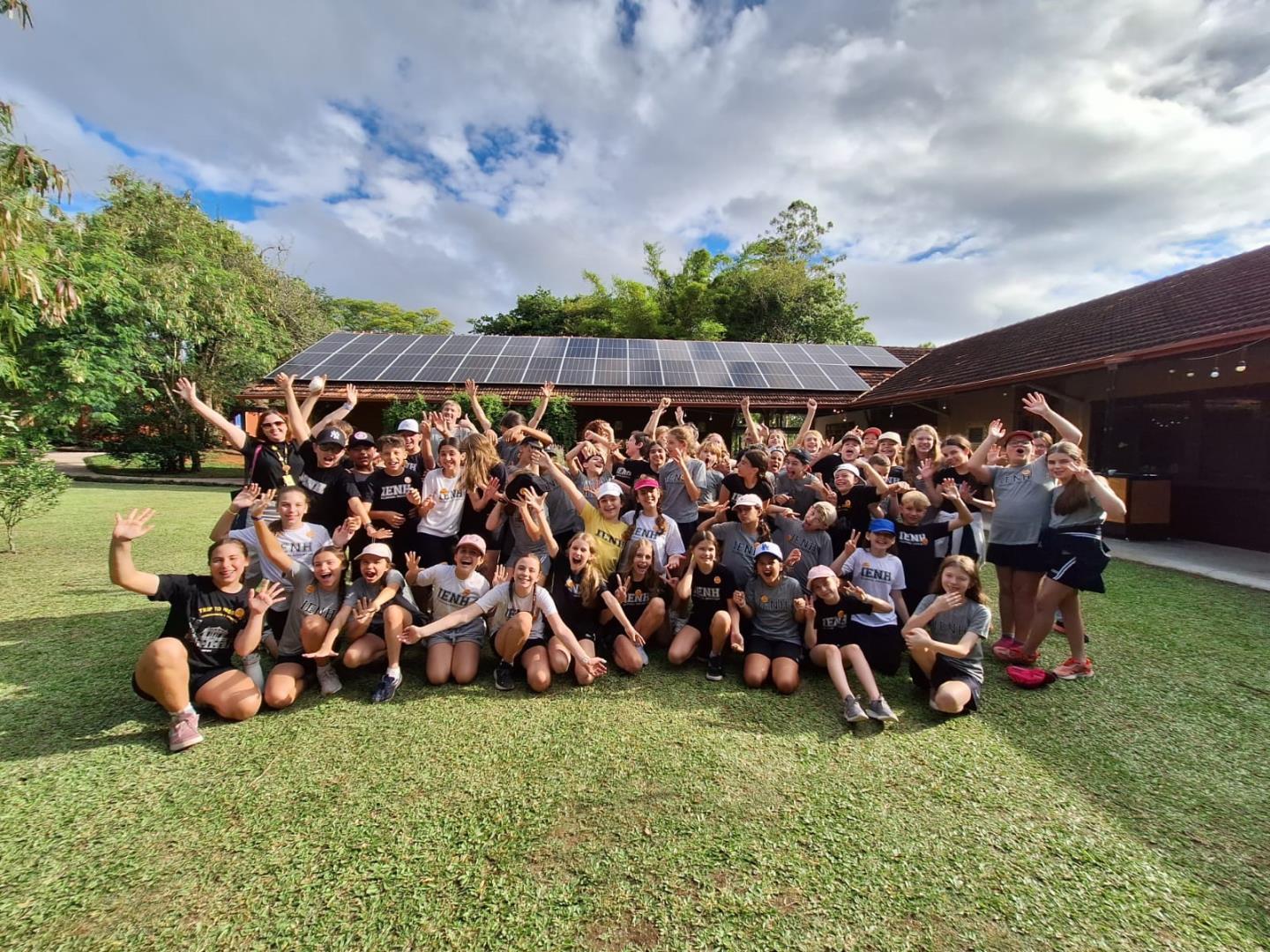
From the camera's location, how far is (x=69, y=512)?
9523mm

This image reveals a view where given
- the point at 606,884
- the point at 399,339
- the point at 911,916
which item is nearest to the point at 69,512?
the point at 399,339

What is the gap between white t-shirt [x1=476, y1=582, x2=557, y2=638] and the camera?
357 cm

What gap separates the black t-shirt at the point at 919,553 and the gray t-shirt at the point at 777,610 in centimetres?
95

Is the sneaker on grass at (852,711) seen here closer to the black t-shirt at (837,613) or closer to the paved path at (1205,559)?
the black t-shirt at (837,613)

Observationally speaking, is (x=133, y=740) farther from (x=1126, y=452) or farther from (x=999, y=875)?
(x=1126, y=452)

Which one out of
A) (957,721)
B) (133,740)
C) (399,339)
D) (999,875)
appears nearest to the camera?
(999,875)

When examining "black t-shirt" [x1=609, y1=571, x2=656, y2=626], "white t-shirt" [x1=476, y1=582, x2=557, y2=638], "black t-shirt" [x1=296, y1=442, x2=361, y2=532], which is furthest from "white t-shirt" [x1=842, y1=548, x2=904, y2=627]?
"black t-shirt" [x1=296, y1=442, x2=361, y2=532]

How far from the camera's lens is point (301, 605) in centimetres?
347

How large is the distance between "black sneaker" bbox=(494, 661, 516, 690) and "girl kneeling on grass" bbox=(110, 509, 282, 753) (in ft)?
4.52

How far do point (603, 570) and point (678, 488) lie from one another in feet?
3.65

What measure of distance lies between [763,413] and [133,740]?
49.8ft

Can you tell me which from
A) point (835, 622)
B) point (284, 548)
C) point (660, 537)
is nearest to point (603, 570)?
point (660, 537)

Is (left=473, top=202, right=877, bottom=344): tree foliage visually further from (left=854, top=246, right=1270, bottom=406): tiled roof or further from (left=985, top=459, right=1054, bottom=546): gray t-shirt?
(left=985, top=459, right=1054, bottom=546): gray t-shirt

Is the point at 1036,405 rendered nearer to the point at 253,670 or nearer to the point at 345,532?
the point at 345,532
